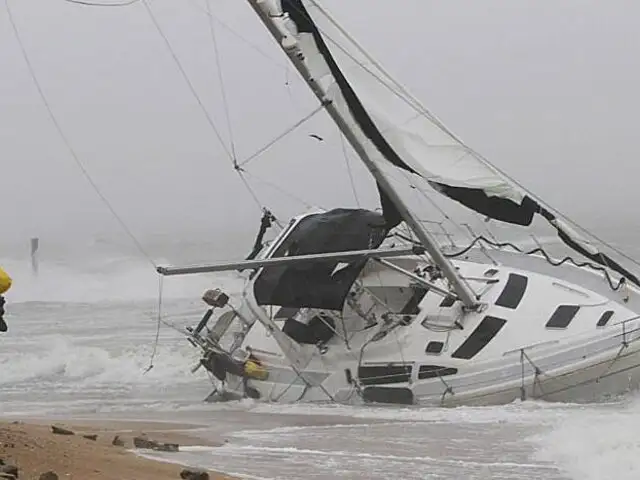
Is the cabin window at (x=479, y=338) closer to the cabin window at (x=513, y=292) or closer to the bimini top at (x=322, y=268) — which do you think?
the cabin window at (x=513, y=292)

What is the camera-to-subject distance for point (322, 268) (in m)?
14.2

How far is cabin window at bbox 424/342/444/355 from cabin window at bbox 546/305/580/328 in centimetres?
145

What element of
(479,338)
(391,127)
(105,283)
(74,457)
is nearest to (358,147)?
(391,127)

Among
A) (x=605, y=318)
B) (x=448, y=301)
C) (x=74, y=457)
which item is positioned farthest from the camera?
(x=448, y=301)

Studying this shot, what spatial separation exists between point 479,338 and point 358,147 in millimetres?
3037

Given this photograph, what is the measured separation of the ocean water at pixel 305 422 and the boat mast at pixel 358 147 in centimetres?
193

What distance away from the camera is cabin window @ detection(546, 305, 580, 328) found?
44.3ft

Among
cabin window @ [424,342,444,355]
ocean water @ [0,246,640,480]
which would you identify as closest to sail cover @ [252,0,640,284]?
cabin window @ [424,342,444,355]

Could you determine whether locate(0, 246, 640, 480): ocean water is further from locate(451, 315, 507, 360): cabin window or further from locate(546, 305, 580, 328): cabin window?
locate(546, 305, 580, 328): cabin window

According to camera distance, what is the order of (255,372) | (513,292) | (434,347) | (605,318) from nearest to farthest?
1. (605,318)
2. (434,347)
3. (513,292)
4. (255,372)

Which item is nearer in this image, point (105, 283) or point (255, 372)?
point (255, 372)

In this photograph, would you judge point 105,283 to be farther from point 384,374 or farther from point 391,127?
point 391,127

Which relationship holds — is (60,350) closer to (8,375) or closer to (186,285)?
(8,375)

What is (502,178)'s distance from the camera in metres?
13.5
